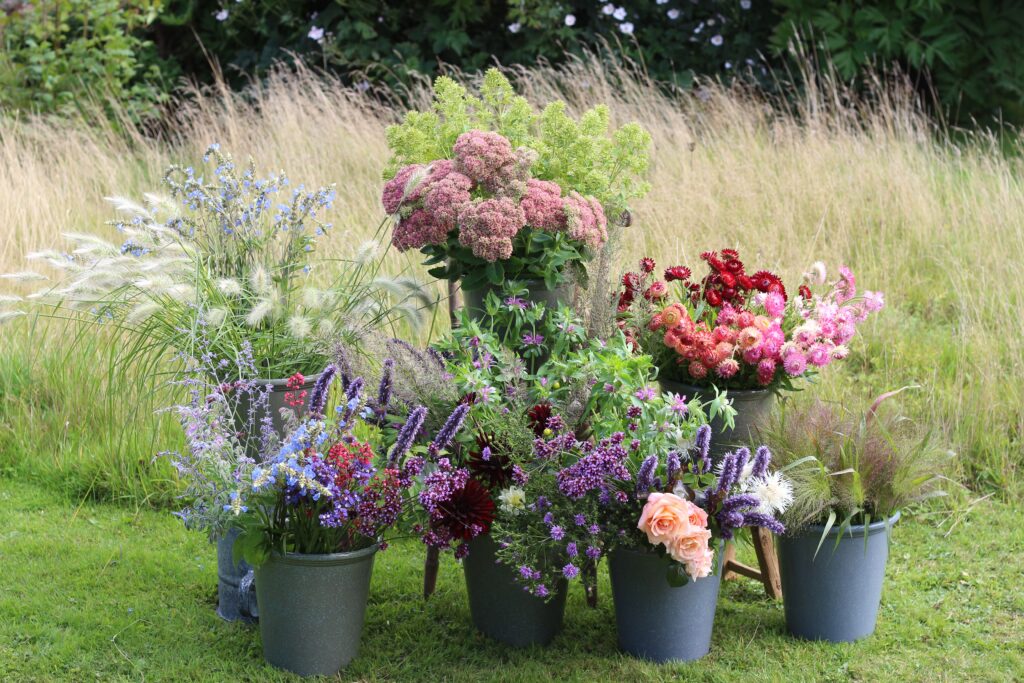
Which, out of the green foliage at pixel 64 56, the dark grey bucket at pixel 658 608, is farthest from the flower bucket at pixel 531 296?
the green foliage at pixel 64 56

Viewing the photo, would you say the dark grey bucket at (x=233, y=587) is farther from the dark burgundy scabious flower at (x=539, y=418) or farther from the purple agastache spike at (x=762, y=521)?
the purple agastache spike at (x=762, y=521)

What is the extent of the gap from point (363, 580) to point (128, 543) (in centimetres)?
128

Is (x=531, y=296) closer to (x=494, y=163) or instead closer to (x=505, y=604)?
(x=494, y=163)

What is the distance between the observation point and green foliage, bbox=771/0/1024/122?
912cm

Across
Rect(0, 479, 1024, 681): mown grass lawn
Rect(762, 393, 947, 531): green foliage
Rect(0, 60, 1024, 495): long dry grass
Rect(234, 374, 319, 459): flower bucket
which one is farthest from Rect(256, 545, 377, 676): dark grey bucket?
Rect(0, 60, 1024, 495): long dry grass

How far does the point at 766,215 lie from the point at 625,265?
1.50 metres

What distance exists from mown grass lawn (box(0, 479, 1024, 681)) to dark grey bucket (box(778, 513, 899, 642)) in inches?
2.2

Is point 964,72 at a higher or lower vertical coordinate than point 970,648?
higher

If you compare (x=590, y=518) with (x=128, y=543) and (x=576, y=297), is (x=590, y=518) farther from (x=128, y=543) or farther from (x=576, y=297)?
(x=128, y=543)

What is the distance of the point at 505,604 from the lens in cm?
313

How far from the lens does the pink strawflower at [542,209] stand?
315cm

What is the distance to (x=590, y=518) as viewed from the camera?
2830mm

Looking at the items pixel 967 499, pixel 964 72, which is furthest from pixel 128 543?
pixel 964 72

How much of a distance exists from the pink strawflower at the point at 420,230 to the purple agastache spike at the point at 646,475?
0.88 meters
